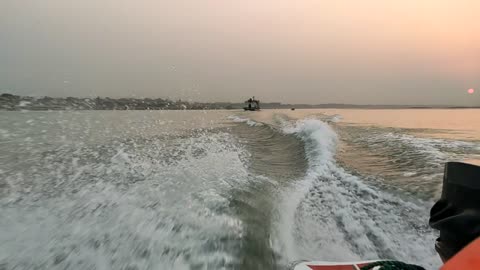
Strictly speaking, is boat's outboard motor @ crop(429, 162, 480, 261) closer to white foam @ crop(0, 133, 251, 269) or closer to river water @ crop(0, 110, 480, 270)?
river water @ crop(0, 110, 480, 270)

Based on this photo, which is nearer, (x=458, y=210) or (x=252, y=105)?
(x=458, y=210)

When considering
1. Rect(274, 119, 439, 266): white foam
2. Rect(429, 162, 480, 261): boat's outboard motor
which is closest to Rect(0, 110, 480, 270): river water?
Rect(274, 119, 439, 266): white foam

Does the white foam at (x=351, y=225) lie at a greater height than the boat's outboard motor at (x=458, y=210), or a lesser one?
lesser

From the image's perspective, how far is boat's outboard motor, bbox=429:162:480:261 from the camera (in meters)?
1.43

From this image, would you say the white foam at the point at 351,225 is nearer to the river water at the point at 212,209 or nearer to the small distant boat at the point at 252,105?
the river water at the point at 212,209

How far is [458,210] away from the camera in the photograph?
61.4 inches

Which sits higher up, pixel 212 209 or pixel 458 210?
pixel 458 210

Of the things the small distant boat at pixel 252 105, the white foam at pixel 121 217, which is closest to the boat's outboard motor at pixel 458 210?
the white foam at pixel 121 217

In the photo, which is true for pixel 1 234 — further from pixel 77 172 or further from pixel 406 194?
pixel 406 194

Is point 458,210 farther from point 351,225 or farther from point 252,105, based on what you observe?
point 252,105

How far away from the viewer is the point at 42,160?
6.08 m

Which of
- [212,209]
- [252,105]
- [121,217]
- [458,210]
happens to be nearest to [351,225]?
[212,209]

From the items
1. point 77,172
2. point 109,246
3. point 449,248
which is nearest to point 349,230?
point 449,248

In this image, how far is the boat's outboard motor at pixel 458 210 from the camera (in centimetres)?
143
